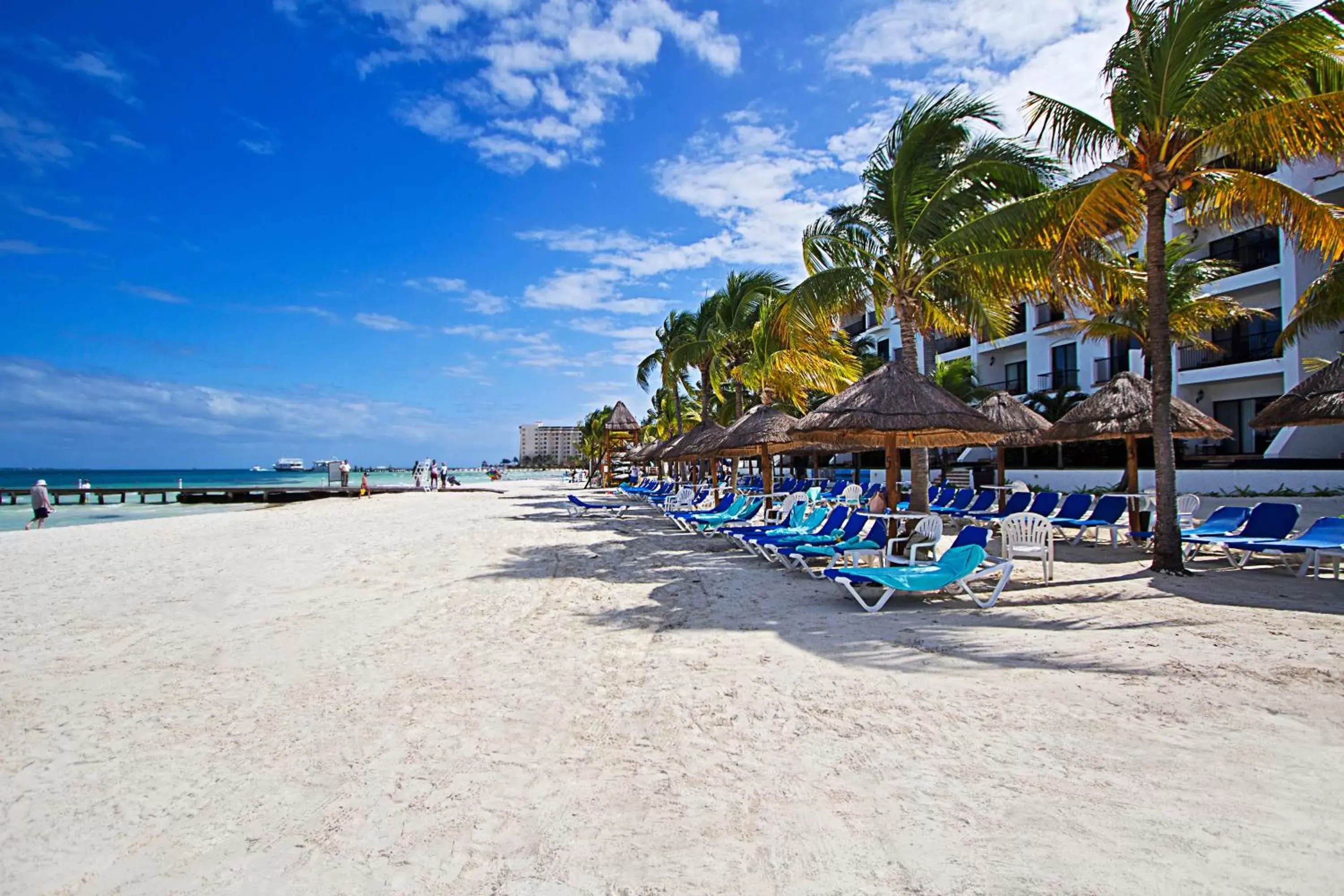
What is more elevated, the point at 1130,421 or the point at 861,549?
the point at 1130,421

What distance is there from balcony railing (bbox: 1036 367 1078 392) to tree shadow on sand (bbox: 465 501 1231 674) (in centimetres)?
2151

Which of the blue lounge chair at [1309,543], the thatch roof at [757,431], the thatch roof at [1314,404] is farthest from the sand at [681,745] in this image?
the thatch roof at [757,431]

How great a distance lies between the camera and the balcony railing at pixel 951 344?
34625 mm

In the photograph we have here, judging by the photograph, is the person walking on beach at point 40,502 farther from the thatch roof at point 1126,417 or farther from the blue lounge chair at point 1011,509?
the thatch roof at point 1126,417

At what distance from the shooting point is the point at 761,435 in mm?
14812

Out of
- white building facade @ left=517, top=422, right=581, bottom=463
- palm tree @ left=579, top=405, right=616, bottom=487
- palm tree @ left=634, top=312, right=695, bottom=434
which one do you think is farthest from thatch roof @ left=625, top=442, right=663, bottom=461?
white building facade @ left=517, top=422, right=581, bottom=463

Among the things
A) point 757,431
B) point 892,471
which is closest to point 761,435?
point 757,431

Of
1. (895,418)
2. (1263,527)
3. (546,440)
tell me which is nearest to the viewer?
(1263,527)

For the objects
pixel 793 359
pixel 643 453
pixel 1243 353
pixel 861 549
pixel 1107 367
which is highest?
pixel 1107 367

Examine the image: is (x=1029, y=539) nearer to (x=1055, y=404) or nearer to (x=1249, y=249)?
(x=1055, y=404)

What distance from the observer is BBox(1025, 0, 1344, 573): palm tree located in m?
7.88

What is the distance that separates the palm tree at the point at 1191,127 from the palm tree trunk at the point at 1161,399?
2 centimetres

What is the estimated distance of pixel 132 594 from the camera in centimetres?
874

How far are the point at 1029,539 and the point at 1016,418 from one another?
22.9 feet
